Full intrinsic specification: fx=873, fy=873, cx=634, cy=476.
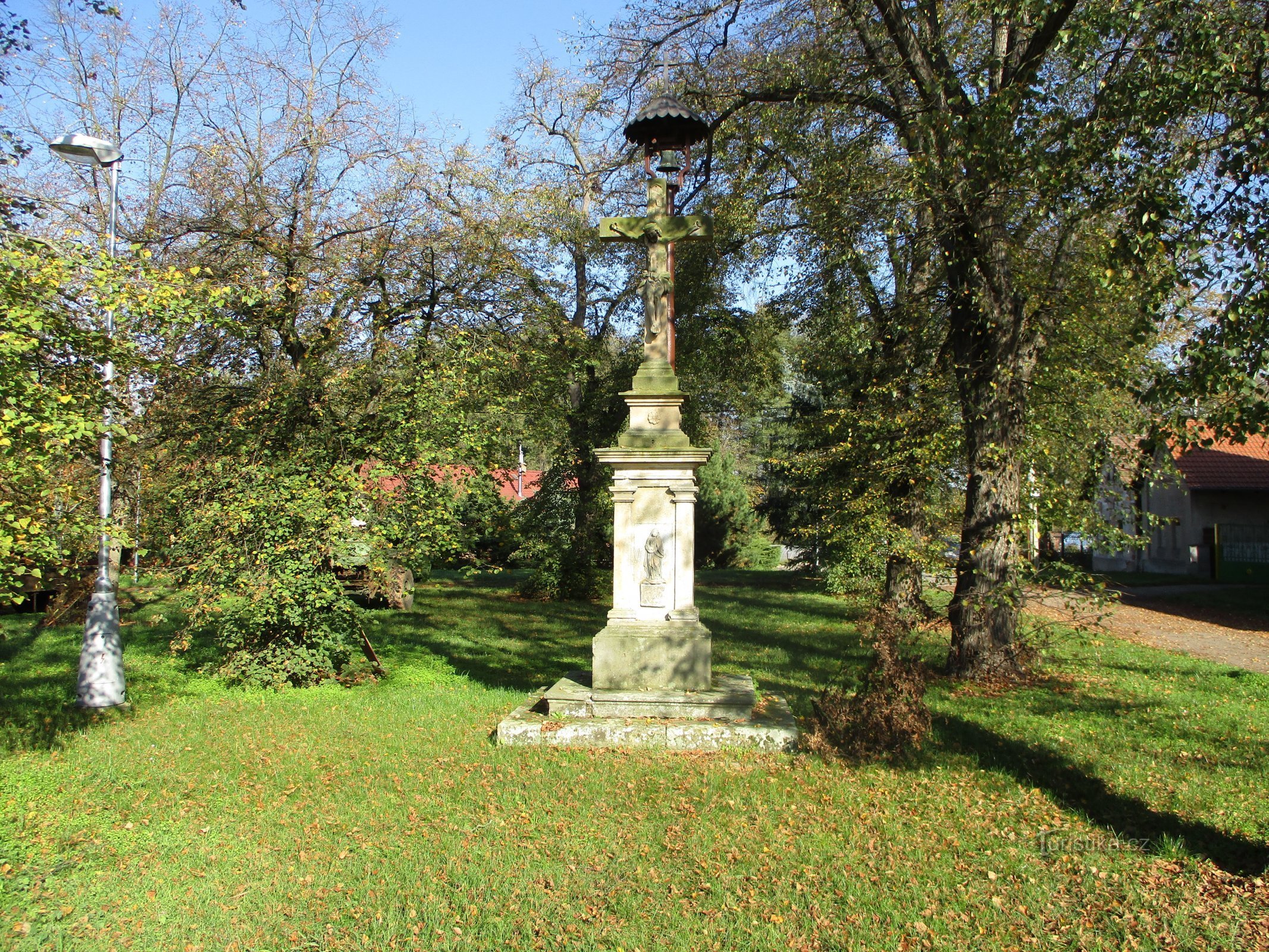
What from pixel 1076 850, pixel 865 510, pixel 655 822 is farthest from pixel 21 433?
pixel 865 510

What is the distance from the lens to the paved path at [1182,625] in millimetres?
14469

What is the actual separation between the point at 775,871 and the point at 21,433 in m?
5.49

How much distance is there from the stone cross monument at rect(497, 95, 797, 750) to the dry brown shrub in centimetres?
37

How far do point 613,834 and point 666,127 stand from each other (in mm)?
6763

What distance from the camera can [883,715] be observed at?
7.23m

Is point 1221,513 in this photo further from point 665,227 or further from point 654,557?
point 654,557

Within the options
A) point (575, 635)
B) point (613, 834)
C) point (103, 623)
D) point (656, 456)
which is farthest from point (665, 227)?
point (575, 635)

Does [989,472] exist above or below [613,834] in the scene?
above

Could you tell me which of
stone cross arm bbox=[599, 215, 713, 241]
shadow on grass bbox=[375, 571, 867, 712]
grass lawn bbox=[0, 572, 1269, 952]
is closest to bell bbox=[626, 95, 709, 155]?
stone cross arm bbox=[599, 215, 713, 241]

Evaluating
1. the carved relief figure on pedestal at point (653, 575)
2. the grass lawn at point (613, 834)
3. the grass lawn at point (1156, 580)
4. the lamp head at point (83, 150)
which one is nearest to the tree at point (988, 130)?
the grass lawn at point (613, 834)

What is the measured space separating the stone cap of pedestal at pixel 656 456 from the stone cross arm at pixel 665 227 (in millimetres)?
2198

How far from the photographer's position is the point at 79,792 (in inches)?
261

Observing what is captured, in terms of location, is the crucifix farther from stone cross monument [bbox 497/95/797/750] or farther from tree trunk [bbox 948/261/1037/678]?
tree trunk [bbox 948/261/1037/678]

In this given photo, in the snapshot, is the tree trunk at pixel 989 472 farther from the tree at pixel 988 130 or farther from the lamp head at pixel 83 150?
the lamp head at pixel 83 150
